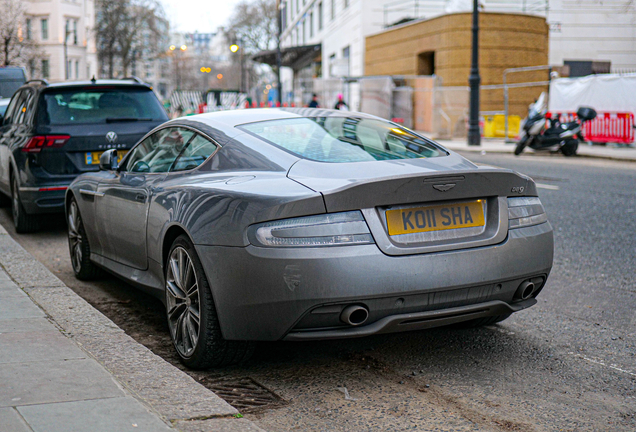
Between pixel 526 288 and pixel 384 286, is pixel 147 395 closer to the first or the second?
pixel 384 286

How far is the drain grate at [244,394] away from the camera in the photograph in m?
3.45

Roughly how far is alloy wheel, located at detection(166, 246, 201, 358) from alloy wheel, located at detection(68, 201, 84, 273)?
2.14 metres

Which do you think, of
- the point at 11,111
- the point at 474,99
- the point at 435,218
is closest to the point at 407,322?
the point at 435,218

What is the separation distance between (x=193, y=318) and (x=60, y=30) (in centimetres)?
7903

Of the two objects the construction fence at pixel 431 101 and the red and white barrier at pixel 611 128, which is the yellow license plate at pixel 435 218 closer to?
the red and white barrier at pixel 611 128

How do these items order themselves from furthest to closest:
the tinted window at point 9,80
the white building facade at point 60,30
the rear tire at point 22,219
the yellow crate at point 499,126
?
the white building facade at point 60,30, the yellow crate at point 499,126, the tinted window at point 9,80, the rear tire at point 22,219

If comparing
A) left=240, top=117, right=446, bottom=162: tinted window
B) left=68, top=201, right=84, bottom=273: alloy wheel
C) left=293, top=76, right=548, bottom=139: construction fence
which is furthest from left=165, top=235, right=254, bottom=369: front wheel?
left=293, top=76, right=548, bottom=139: construction fence

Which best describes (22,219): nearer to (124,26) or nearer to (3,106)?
(3,106)

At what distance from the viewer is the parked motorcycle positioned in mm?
18797

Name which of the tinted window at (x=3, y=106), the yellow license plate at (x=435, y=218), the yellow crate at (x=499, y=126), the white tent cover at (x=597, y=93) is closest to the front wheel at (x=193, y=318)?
the yellow license plate at (x=435, y=218)

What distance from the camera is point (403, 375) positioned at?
3.84 m

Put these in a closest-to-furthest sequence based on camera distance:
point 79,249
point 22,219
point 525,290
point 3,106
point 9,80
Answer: point 525,290, point 79,249, point 22,219, point 3,106, point 9,80

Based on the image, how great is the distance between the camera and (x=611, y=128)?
2091 cm

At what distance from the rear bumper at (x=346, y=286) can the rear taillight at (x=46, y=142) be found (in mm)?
4984
